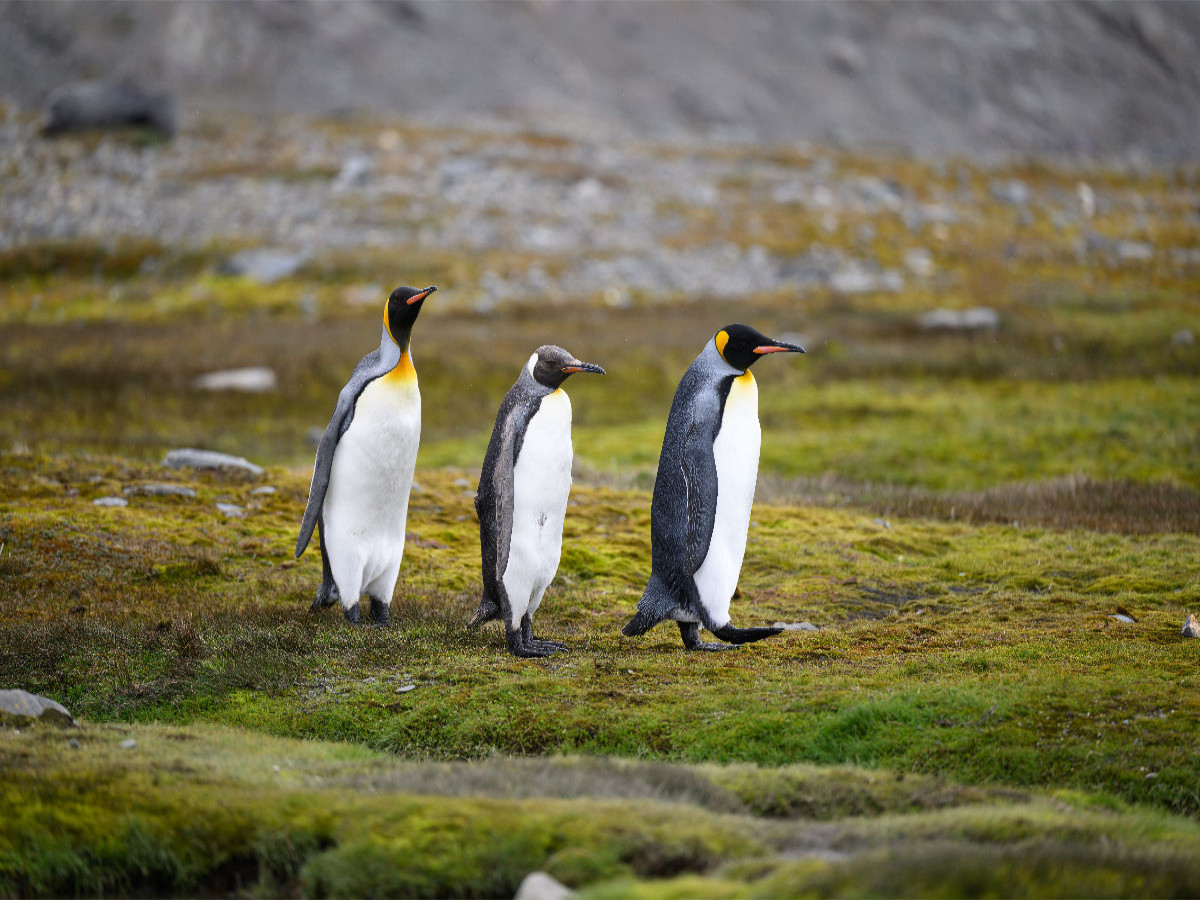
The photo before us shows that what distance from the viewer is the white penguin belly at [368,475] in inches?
390

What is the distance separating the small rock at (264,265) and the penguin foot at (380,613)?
28753mm

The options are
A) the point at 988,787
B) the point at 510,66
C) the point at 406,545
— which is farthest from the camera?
the point at 510,66

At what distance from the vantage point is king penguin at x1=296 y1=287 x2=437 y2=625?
9898mm

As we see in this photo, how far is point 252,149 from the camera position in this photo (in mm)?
51250

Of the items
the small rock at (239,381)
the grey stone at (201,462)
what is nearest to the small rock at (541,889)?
the grey stone at (201,462)

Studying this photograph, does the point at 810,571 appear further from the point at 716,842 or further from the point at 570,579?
the point at 716,842

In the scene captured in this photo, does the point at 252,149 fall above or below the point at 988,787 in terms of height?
above

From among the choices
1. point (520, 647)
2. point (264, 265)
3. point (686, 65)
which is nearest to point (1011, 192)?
point (264, 265)

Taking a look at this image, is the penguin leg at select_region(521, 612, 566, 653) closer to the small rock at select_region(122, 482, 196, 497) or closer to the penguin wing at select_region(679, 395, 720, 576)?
the penguin wing at select_region(679, 395, 720, 576)

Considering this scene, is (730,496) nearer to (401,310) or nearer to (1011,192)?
(401,310)

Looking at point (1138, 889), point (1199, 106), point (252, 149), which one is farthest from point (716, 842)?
point (1199, 106)

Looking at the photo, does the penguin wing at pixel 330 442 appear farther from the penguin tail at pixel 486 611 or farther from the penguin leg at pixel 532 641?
the penguin leg at pixel 532 641

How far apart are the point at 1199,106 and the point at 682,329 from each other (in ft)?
285

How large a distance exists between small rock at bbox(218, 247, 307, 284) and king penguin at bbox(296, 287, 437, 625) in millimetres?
28629
